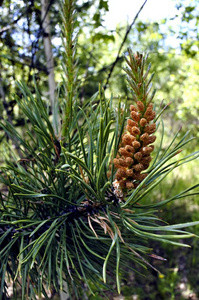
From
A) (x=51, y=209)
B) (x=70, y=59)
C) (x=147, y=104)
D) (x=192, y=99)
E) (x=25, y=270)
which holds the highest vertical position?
(x=192, y=99)

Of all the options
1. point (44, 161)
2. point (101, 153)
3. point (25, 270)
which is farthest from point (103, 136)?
point (25, 270)

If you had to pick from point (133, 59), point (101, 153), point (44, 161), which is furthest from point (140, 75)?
point (44, 161)

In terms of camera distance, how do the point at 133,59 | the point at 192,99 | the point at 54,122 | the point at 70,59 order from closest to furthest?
the point at 133,59, the point at 70,59, the point at 54,122, the point at 192,99

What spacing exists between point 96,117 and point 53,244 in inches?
11.6

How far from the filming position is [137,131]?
0.44 meters

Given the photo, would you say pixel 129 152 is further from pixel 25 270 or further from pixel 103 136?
pixel 25 270

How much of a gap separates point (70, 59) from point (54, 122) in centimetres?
21

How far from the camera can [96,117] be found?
626 mm

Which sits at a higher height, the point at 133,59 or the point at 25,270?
the point at 133,59

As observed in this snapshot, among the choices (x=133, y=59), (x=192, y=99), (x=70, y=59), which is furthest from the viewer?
(x=192, y=99)

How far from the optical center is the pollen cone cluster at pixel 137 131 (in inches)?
16.9

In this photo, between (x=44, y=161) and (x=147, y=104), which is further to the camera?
(x=44, y=161)

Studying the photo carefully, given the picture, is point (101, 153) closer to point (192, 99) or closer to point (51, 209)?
point (51, 209)

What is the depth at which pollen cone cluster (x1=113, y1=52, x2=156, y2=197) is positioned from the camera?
428 mm
